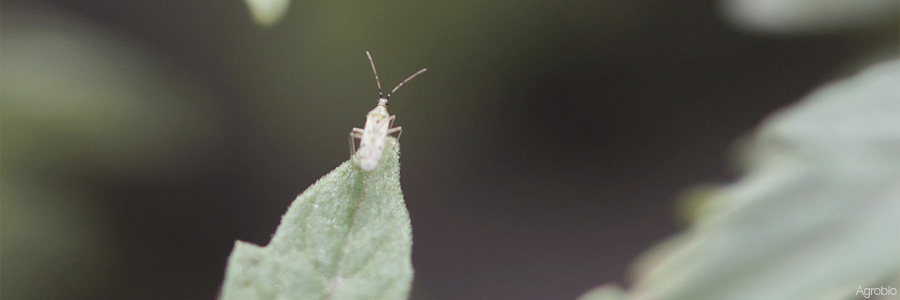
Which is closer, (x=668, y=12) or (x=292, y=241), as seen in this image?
(x=292, y=241)

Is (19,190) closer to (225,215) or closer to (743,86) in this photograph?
(225,215)

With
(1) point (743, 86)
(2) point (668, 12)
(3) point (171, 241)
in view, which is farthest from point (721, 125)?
(3) point (171, 241)

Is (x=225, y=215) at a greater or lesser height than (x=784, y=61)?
lesser

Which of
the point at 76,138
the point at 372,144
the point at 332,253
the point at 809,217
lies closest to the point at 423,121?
the point at 76,138

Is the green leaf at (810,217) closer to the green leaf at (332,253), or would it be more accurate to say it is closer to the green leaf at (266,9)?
the green leaf at (332,253)

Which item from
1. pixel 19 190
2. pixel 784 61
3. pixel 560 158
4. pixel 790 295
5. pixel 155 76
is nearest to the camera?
pixel 790 295

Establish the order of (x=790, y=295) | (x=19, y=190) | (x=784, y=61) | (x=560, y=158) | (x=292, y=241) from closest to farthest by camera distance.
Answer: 1. (x=292, y=241)
2. (x=790, y=295)
3. (x=19, y=190)
4. (x=784, y=61)
5. (x=560, y=158)

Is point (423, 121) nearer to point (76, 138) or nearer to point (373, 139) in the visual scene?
point (76, 138)
